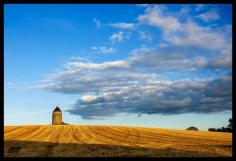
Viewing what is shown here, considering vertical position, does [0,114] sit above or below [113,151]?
above

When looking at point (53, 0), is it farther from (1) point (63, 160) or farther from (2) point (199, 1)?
(1) point (63, 160)

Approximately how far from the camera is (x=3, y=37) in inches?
526

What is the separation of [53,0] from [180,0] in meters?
4.42

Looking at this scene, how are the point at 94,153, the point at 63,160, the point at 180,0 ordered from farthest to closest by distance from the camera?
the point at 94,153, the point at 63,160, the point at 180,0

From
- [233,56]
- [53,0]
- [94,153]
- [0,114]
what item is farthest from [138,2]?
[94,153]

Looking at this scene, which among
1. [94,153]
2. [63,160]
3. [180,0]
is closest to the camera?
[180,0]

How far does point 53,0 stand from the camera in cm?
1297

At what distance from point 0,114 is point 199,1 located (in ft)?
26.4

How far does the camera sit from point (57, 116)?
4139 inches

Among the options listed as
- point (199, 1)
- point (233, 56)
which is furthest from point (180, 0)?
point (233, 56)

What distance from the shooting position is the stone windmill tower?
102369 millimetres

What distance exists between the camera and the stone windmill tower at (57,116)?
102369 mm

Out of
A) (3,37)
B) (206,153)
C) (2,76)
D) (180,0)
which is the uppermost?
(180,0)

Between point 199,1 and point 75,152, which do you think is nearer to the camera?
point 199,1
